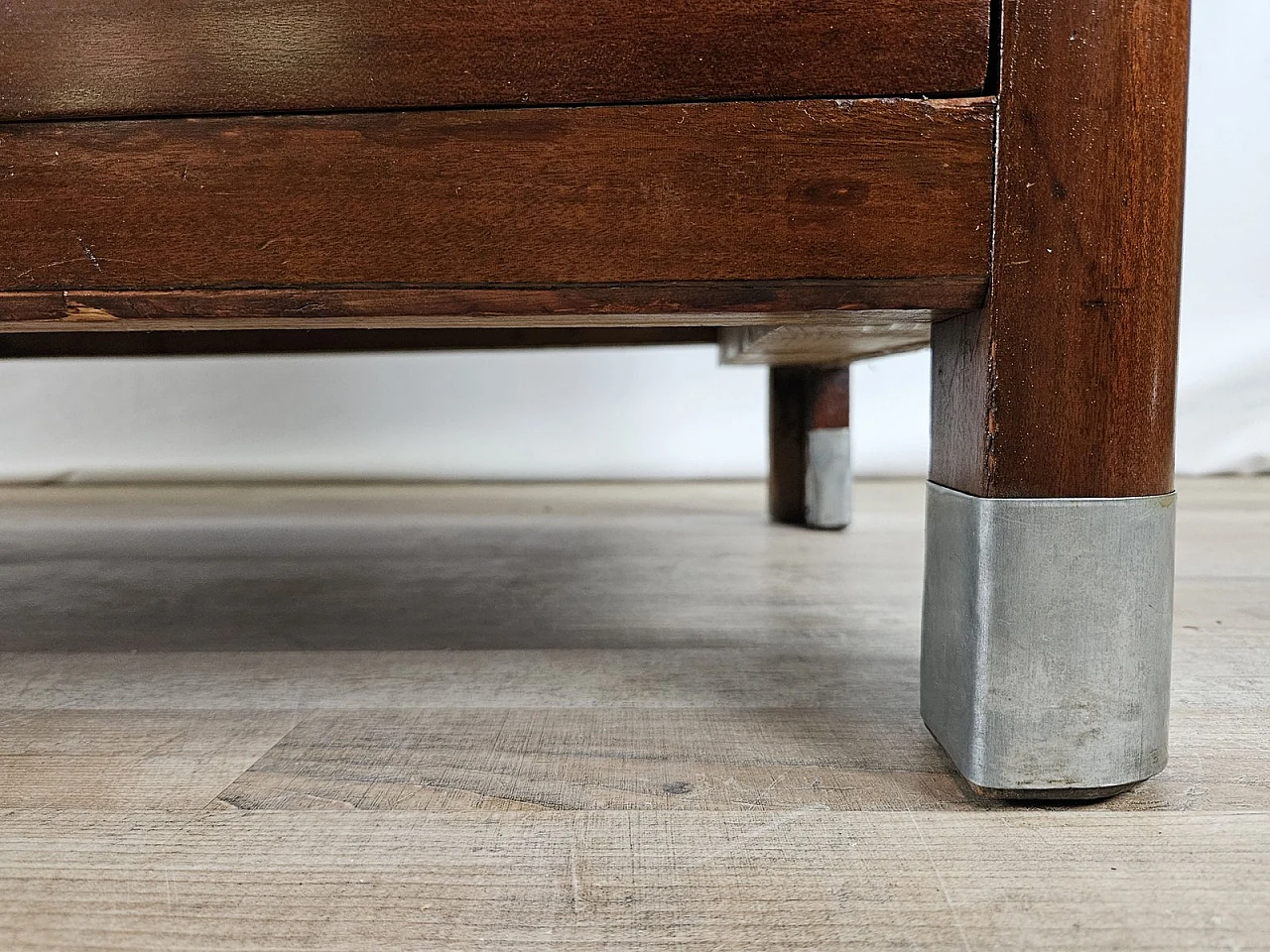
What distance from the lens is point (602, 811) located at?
0.44 metres

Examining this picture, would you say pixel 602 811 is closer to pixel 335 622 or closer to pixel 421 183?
pixel 421 183

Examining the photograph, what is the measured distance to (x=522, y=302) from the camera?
0.46 metres

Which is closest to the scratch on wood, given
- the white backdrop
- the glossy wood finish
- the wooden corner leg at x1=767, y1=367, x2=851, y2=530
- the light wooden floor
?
the glossy wood finish

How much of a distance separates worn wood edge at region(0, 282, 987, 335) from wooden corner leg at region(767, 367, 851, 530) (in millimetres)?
826

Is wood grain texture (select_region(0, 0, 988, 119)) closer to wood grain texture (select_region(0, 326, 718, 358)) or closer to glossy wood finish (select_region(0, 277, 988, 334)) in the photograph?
glossy wood finish (select_region(0, 277, 988, 334))

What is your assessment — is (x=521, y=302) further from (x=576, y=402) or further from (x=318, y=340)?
(x=576, y=402)

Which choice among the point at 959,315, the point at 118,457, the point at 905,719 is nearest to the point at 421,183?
the point at 959,315

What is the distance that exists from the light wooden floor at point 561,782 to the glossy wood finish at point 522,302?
223 millimetres

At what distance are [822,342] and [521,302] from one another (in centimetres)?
45

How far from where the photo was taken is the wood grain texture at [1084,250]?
421mm

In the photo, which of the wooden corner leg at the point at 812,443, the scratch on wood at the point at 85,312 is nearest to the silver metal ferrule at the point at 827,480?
the wooden corner leg at the point at 812,443

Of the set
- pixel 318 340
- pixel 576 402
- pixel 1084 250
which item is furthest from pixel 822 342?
pixel 576 402

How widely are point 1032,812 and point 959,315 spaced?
23 cm

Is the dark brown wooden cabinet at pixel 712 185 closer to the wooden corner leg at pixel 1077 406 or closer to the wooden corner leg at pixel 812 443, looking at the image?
the wooden corner leg at pixel 1077 406
